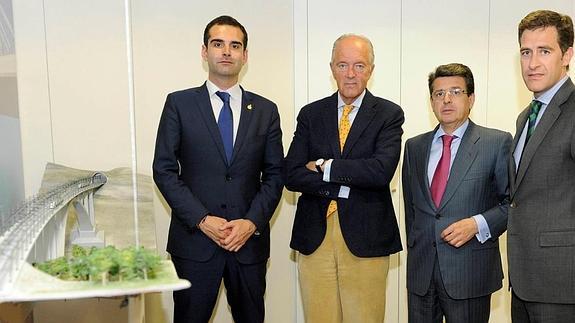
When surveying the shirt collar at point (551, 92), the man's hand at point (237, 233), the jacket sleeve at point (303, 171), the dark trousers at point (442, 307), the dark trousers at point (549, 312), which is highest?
the shirt collar at point (551, 92)

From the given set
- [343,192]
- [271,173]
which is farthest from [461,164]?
[271,173]

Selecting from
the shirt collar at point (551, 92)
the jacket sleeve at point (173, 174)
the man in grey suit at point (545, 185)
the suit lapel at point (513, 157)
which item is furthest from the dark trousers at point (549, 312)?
the jacket sleeve at point (173, 174)

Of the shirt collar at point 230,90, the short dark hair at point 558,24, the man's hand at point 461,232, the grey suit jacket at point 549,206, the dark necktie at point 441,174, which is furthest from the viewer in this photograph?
the shirt collar at point 230,90

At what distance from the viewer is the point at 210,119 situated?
8.69 ft

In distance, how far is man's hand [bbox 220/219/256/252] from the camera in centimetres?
255

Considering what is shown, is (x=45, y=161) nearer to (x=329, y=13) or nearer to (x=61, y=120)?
(x=61, y=120)

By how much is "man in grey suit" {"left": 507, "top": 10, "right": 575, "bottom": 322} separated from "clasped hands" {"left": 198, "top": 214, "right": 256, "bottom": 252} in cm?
116

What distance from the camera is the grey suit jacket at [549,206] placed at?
6.69 ft

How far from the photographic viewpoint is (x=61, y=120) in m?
3.11

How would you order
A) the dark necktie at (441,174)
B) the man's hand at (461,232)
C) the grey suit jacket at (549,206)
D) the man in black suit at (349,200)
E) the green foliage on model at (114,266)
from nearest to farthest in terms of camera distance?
the green foliage on model at (114,266)
the grey suit jacket at (549,206)
the man's hand at (461,232)
the dark necktie at (441,174)
the man in black suit at (349,200)

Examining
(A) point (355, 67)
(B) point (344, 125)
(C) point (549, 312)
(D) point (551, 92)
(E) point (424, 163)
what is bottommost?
(C) point (549, 312)

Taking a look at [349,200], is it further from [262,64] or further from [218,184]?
[262,64]

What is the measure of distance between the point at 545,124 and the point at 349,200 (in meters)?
0.92

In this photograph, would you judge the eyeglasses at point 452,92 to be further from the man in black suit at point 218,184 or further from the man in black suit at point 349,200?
the man in black suit at point 218,184
